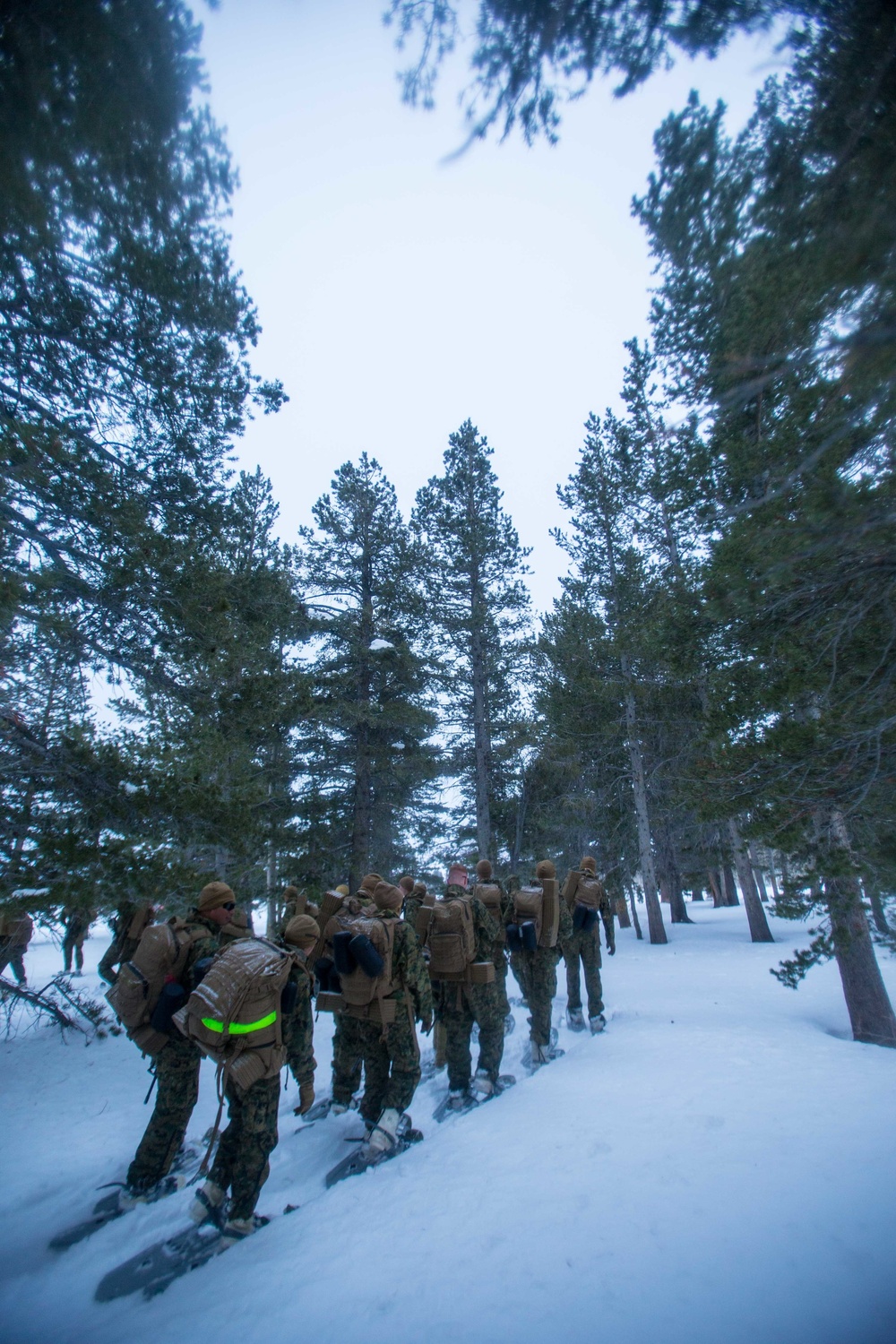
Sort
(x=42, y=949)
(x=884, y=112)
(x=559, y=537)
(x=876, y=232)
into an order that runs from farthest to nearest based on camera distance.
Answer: (x=42, y=949) → (x=559, y=537) → (x=884, y=112) → (x=876, y=232)

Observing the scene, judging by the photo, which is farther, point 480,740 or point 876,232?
point 480,740

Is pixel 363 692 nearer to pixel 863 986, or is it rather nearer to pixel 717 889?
pixel 863 986

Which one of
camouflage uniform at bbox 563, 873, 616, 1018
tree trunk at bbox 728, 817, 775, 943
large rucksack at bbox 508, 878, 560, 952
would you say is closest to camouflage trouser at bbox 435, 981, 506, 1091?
large rucksack at bbox 508, 878, 560, 952

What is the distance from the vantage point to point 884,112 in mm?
2156

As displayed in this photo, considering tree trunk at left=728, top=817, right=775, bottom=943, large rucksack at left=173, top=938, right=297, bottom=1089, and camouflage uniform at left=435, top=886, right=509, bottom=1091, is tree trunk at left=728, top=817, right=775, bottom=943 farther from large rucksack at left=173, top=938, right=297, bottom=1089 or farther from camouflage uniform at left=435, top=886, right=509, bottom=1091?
large rucksack at left=173, top=938, right=297, bottom=1089

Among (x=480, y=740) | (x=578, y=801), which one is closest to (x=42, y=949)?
(x=480, y=740)

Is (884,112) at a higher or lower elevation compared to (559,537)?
lower

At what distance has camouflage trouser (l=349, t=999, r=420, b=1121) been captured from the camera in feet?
14.8

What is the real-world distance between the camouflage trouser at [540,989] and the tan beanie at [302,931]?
3090mm

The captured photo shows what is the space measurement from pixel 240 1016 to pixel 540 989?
13.7 ft

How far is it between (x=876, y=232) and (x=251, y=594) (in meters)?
6.08

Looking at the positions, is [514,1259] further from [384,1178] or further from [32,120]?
[32,120]

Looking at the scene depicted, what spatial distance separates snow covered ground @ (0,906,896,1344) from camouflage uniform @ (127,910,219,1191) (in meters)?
0.27

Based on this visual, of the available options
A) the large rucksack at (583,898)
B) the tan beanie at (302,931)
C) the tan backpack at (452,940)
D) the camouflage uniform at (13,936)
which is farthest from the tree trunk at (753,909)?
the camouflage uniform at (13,936)
